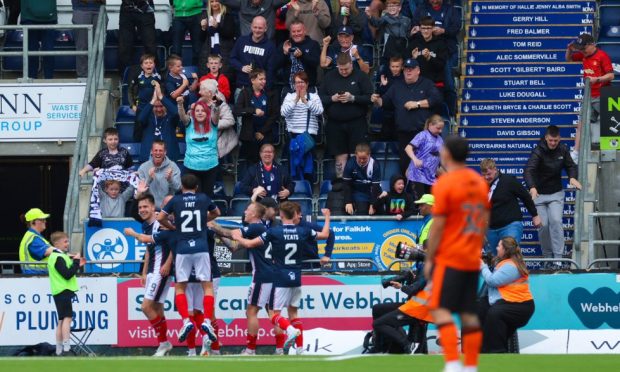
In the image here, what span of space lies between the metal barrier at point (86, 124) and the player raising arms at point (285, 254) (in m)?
4.03

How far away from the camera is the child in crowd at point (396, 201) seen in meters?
21.0

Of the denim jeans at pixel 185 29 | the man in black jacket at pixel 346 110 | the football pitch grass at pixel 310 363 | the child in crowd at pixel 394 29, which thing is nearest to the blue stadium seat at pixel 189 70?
the denim jeans at pixel 185 29

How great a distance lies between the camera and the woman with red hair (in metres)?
21.9

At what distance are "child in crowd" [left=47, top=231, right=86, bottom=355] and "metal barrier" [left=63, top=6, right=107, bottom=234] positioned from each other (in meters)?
2.30

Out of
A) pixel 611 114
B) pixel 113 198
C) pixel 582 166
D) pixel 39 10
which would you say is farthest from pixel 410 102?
pixel 39 10

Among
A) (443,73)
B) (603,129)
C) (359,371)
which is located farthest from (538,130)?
(359,371)

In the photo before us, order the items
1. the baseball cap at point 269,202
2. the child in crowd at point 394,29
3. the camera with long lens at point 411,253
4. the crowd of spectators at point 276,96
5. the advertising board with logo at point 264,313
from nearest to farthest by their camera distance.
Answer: the camera with long lens at point 411,253 < the baseball cap at point 269,202 < the advertising board with logo at point 264,313 < the crowd of spectators at point 276,96 < the child in crowd at point 394,29

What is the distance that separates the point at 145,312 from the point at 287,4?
6647 millimetres

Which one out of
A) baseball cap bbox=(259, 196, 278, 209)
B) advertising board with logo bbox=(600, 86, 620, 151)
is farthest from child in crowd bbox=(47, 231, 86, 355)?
advertising board with logo bbox=(600, 86, 620, 151)

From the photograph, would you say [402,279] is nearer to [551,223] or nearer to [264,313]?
[264,313]

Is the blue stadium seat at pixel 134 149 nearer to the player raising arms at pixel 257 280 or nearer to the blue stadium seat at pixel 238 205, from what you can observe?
the blue stadium seat at pixel 238 205

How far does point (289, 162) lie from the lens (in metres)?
22.6

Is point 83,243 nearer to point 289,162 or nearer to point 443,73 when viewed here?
point 289,162

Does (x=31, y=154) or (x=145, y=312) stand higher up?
(x=31, y=154)
